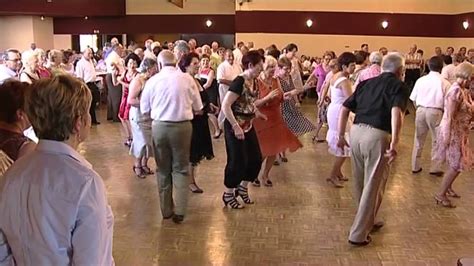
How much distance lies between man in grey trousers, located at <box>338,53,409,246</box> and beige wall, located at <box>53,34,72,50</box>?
1646 cm

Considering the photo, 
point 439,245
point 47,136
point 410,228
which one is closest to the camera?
point 47,136

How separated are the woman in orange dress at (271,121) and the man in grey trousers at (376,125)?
55.8 inches

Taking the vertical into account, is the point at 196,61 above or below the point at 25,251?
above

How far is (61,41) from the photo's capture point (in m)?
19.1

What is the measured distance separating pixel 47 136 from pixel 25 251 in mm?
382

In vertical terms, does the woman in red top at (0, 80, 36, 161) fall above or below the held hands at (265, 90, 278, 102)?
above

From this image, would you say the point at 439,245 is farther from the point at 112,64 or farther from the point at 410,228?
the point at 112,64

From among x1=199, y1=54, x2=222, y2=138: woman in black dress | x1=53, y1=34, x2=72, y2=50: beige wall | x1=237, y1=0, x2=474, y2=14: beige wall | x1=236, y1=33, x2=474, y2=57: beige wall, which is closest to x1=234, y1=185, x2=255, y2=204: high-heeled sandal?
x1=199, y1=54, x2=222, y2=138: woman in black dress

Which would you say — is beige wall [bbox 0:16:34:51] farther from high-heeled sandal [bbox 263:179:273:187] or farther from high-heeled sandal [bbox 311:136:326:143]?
high-heeled sandal [bbox 263:179:273:187]

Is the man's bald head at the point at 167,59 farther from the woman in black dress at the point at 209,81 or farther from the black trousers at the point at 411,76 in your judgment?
the black trousers at the point at 411,76

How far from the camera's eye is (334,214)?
5.30m

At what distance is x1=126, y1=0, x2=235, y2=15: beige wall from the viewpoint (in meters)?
18.8

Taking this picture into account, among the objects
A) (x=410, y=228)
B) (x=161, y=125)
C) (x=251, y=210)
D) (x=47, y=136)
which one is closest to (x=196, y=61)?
(x=161, y=125)

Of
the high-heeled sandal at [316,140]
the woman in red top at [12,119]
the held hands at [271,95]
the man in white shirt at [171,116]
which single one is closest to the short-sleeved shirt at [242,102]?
the man in white shirt at [171,116]
